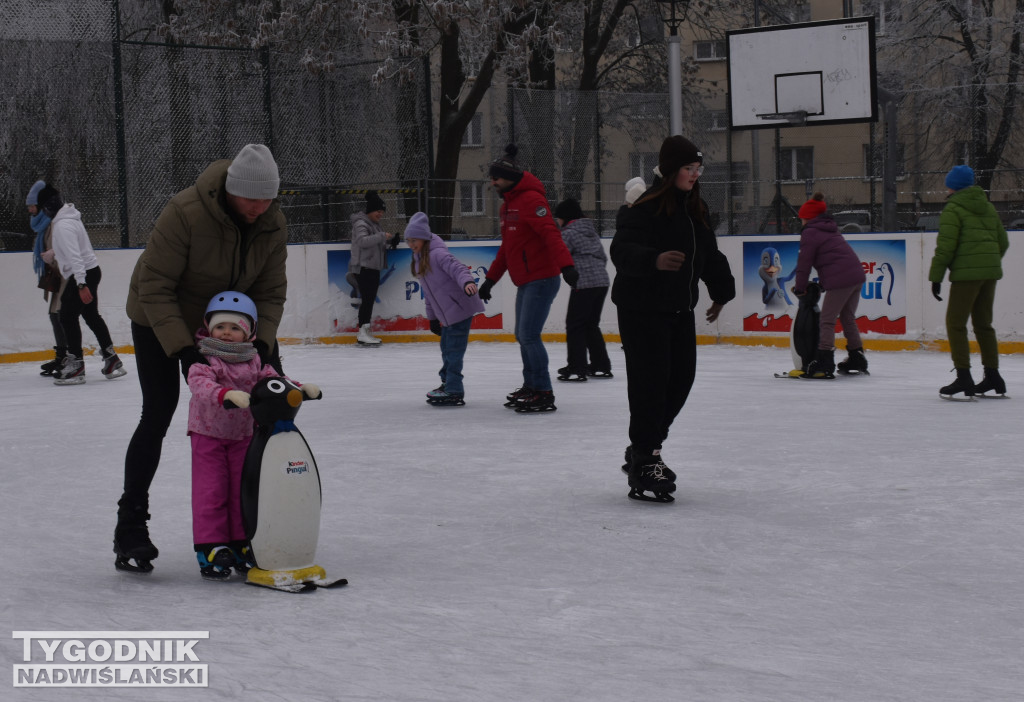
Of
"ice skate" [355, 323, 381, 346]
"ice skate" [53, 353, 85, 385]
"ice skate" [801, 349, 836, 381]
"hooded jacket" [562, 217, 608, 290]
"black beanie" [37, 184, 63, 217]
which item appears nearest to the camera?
"hooded jacket" [562, 217, 608, 290]

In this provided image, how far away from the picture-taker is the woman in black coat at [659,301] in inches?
238

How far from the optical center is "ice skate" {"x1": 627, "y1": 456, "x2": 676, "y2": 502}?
19.8ft

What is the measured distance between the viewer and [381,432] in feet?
27.9

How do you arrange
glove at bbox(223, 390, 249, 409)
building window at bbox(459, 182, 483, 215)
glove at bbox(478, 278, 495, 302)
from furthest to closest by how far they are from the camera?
1. building window at bbox(459, 182, 483, 215)
2. glove at bbox(478, 278, 495, 302)
3. glove at bbox(223, 390, 249, 409)

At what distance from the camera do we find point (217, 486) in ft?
15.4

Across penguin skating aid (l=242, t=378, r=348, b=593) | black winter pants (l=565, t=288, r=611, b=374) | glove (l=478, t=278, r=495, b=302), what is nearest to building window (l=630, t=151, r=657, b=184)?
black winter pants (l=565, t=288, r=611, b=374)

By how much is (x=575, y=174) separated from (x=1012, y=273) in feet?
19.8

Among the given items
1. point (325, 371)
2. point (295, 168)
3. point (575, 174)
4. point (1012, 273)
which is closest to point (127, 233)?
point (295, 168)

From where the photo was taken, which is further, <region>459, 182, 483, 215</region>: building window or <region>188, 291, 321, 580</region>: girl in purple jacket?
<region>459, 182, 483, 215</region>: building window

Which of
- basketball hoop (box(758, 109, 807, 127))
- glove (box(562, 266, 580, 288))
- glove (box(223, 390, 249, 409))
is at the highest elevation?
basketball hoop (box(758, 109, 807, 127))

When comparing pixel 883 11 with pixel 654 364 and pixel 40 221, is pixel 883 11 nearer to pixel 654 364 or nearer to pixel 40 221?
pixel 40 221

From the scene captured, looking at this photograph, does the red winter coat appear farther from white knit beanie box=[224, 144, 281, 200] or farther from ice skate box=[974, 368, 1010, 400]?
white knit beanie box=[224, 144, 281, 200]

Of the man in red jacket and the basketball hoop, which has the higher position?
the basketball hoop

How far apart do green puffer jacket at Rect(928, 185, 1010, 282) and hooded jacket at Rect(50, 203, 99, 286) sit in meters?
6.73
